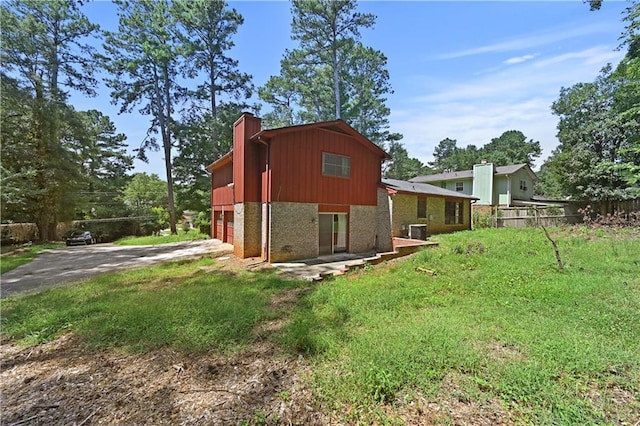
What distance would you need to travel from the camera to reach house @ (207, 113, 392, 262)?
986cm

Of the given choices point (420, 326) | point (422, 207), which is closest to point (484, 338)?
Result: point (420, 326)

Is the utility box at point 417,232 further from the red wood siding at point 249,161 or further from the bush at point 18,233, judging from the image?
the bush at point 18,233

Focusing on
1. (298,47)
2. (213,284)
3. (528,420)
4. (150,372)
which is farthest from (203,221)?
(528,420)

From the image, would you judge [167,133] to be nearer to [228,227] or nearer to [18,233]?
[18,233]

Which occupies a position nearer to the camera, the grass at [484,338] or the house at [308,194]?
the grass at [484,338]

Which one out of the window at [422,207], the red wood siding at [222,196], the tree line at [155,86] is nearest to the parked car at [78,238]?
the tree line at [155,86]

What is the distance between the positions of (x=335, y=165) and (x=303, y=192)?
6.49 feet

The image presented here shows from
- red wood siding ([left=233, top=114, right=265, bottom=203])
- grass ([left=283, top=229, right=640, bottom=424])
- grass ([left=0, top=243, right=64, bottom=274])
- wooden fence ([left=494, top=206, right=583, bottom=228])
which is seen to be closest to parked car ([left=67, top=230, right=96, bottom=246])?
grass ([left=0, top=243, right=64, bottom=274])

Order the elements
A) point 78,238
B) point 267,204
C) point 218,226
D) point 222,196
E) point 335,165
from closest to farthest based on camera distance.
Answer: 1. point 267,204
2. point 335,165
3. point 222,196
4. point 218,226
5. point 78,238

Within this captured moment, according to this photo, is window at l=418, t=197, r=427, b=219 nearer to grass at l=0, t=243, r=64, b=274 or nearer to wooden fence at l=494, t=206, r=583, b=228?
wooden fence at l=494, t=206, r=583, b=228

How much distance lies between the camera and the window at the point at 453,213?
16934mm

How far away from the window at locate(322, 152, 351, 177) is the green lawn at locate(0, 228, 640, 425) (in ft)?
15.0

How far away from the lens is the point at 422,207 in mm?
15203

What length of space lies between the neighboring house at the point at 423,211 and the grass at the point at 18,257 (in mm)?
15688
